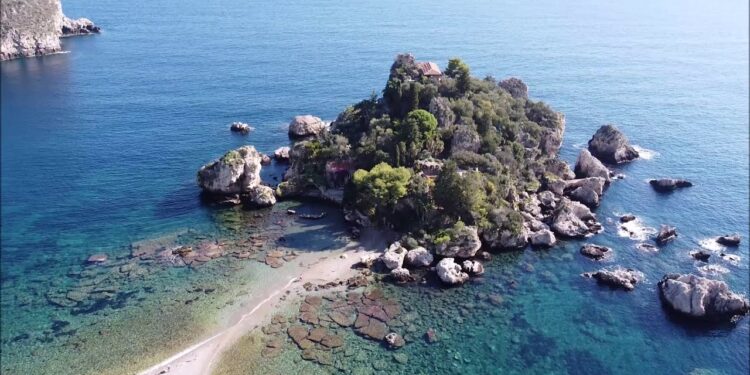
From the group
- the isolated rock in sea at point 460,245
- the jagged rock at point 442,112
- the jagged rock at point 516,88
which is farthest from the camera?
the jagged rock at point 516,88

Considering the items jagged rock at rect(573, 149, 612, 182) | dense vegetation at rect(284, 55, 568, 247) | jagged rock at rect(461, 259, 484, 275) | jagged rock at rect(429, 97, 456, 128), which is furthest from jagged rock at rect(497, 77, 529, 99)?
jagged rock at rect(461, 259, 484, 275)

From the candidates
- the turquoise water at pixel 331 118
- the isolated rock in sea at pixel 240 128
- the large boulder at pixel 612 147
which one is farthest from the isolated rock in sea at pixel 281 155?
the large boulder at pixel 612 147

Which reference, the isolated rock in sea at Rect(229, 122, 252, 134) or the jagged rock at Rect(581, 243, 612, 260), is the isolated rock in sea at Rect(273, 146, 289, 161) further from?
the jagged rock at Rect(581, 243, 612, 260)

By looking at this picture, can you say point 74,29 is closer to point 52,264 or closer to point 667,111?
point 52,264

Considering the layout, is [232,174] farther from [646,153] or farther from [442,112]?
[646,153]

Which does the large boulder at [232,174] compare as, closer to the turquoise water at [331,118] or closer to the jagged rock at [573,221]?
the turquoise water at [331,118]

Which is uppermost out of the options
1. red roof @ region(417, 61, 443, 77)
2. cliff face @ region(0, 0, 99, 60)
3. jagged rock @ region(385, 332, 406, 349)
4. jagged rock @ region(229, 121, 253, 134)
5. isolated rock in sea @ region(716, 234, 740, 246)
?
cliff face @ region(0, 0, 99, 60)

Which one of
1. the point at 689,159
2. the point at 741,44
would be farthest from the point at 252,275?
the point at 741,44
